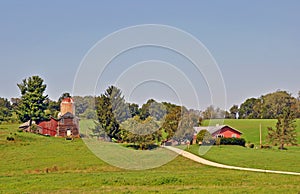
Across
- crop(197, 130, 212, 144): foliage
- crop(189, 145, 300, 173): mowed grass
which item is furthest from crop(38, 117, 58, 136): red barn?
crop(189, 145, 300, 173): mowed grass

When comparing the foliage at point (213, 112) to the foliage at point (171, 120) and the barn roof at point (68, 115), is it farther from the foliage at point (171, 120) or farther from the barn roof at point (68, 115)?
the barn roof at point (68, 115)

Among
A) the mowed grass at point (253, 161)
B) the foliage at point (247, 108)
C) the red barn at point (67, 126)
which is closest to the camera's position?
the mowed grass at point (253, 161)

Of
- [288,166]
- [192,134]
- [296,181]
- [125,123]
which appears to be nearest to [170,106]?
[125,123]

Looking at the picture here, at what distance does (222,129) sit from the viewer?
85.7 meters

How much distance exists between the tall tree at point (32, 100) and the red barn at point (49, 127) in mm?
1189

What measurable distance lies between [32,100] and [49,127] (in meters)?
6.22

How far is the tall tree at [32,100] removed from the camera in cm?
9031

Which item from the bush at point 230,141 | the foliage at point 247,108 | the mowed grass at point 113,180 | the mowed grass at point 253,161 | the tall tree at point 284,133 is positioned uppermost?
the foliage at point 247,108

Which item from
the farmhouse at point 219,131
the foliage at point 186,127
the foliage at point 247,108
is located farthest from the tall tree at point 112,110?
the foliage at point 247,108

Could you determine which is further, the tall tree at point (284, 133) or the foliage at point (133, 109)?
the tall tree at point (284, 133)

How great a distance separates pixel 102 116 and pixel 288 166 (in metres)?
31.7

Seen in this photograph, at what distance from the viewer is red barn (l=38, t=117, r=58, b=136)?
89.5 metres

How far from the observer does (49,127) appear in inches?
3536

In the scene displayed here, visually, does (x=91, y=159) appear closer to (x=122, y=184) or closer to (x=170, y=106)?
(x=122, y=184)
